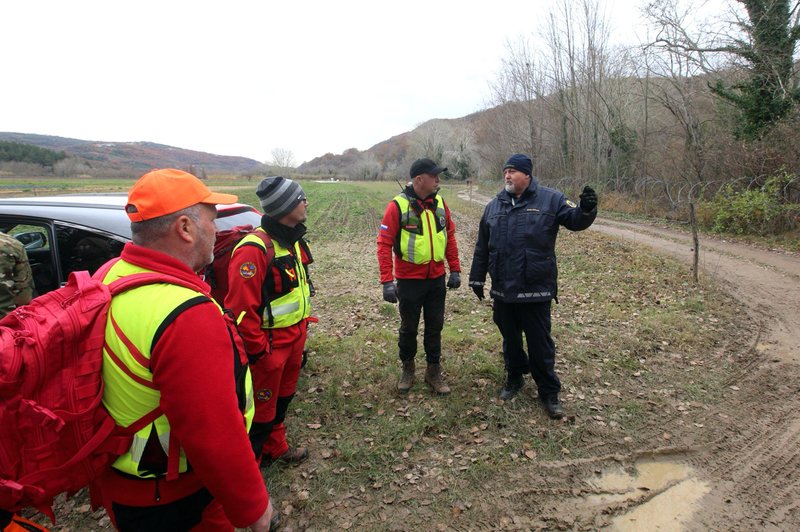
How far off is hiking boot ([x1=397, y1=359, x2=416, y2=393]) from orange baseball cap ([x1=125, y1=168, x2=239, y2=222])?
340cm

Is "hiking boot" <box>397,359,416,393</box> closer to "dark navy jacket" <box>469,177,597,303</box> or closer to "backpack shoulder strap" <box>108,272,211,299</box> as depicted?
"dark navy jacket" <box>469,177,597,303</box>

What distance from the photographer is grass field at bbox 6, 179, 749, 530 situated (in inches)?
129

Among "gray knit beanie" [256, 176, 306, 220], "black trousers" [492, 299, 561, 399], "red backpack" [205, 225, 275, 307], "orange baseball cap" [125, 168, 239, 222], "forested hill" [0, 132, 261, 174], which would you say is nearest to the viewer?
"orange baseball cap" [125, 168, 239, 222]

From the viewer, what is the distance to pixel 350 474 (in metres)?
3.50

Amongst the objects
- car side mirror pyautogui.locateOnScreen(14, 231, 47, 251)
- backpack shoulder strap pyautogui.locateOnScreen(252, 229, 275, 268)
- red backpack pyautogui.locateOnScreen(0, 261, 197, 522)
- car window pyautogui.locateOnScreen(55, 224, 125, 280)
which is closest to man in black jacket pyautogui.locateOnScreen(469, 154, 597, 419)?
backpack shoulder strap pyautogui.locateOnScreen(252, 229, 275, 268)

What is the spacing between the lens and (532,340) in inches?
158

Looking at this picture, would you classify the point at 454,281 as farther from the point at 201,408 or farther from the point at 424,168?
the point at 201,408

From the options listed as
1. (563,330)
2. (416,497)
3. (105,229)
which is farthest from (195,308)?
(563,330)

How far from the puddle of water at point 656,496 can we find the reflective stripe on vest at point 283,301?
255 cm

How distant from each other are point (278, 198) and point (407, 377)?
2508 millimetres

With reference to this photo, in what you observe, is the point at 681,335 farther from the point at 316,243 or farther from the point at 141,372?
the point at 316,243

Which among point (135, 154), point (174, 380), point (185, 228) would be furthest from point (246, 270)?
point (135, 154)

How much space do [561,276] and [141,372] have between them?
9.26 metres

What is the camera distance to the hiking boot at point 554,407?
13.3 ft
